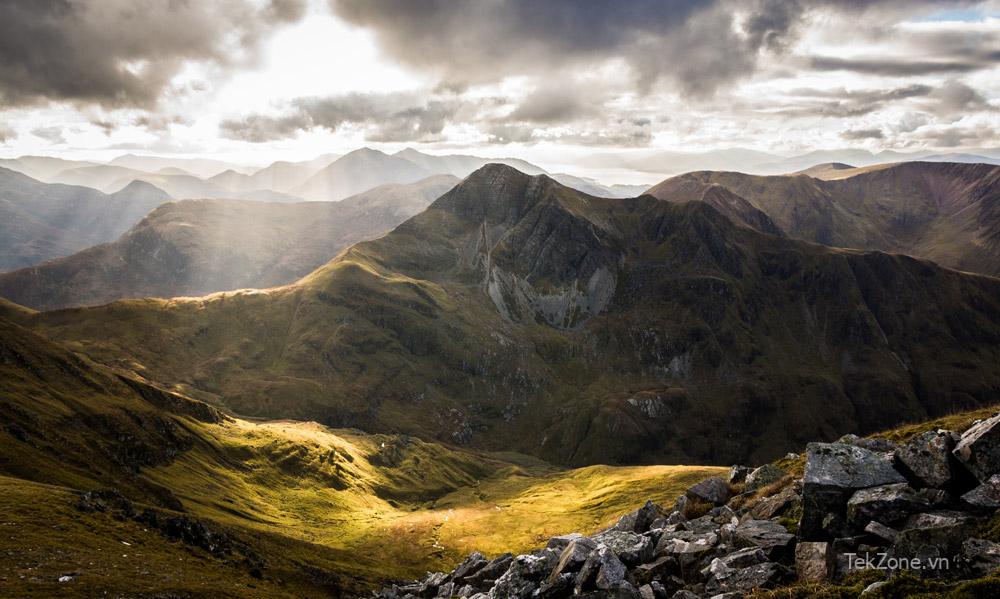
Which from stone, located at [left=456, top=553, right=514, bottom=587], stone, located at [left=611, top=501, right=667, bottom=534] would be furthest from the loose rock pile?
stone, located at [left=456, top=553, right=514, bottom=587]

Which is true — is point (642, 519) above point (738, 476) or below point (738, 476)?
above

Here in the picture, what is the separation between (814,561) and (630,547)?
890 cm

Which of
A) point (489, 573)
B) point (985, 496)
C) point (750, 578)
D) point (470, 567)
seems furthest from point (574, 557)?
point (470, 567)

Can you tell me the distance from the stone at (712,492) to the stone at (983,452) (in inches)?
588

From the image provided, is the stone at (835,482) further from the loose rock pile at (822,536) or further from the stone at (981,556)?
the stone at (981,556)

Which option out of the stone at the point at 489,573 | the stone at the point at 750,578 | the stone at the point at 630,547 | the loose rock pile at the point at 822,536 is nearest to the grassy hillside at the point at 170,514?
the stone at the point at 489,573

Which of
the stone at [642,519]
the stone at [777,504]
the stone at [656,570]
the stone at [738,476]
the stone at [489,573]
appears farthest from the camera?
the stone at [738,476]

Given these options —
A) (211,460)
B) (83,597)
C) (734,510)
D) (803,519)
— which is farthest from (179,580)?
(211,460)

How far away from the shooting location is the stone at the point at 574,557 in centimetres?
2589

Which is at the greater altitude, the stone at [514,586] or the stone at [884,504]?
the stone at [884,504]

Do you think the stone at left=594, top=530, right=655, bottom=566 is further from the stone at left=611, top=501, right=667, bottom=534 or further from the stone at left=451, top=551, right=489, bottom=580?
the stone at left=451, top=551, right=489, bottom=580

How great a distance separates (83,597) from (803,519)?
4567 cm

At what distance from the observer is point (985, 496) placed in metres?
19.2

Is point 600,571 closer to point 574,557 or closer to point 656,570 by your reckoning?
point 574,557
